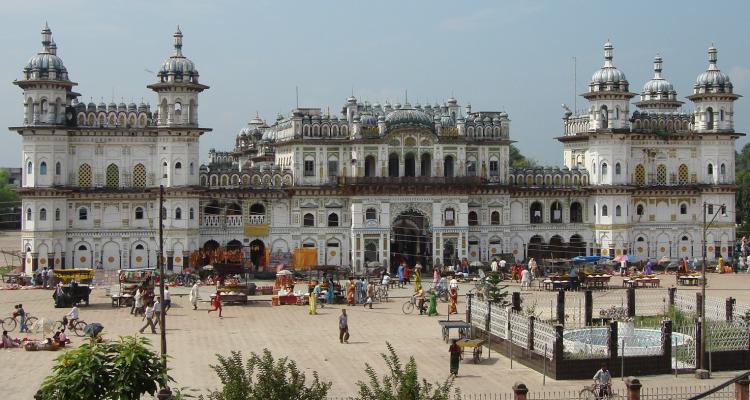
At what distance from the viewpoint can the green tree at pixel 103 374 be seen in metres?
16.8

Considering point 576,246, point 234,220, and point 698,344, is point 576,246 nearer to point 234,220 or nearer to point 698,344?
point 234,220

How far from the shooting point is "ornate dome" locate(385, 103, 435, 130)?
57062 mm

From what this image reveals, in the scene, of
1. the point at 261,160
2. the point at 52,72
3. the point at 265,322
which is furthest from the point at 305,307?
the point at 261,160

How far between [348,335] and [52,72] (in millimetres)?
27270

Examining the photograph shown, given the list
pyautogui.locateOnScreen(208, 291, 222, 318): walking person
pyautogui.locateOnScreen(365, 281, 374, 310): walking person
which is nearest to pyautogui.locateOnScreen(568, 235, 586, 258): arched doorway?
pyautogui.locateOnScreen(365, 281, 374, 310): walking person

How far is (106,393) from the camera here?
17109 millimetres

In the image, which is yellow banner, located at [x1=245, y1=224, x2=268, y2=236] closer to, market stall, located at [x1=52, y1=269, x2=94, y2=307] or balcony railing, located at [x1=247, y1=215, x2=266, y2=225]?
balcony railing, located at [x1=247, y1=215, x2=266, y2=225]

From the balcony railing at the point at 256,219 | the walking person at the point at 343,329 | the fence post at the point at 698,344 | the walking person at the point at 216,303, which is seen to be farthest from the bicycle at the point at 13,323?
the fence post at the point at 698,344

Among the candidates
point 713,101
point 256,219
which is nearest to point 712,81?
point 713,101

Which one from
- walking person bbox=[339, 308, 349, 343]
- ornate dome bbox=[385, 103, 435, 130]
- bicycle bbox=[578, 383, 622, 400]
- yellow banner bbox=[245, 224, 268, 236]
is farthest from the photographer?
ornate dome bbox=[385, 103, 435, 130]

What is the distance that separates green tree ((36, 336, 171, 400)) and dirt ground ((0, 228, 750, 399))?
27.1 ft

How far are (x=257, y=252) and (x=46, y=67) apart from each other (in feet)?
48.9

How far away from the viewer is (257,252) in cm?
5747

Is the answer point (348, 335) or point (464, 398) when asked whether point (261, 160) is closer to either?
point (348, 335)
